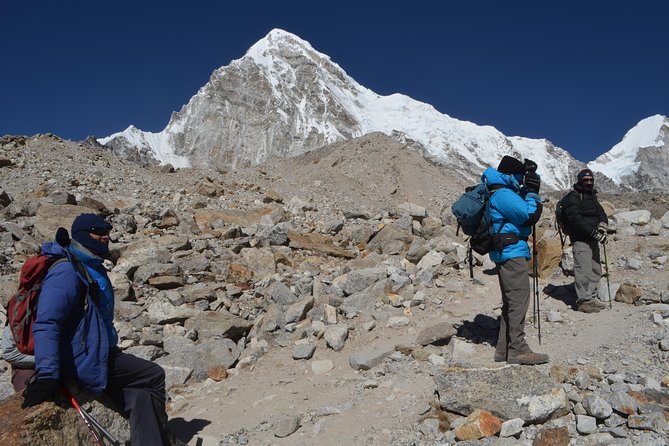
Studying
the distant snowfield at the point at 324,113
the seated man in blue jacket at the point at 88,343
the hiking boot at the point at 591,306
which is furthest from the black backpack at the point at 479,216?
the distant snowfield at the point at 324,113

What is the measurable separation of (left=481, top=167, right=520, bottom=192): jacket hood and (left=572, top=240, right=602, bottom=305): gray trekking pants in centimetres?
251

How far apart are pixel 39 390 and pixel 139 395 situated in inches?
32.6

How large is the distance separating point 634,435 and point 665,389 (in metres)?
0.87

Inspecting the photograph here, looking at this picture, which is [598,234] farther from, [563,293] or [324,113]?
[324,113]

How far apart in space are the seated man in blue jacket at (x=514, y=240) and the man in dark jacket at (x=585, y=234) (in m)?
2.13

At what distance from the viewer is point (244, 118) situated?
489 ft

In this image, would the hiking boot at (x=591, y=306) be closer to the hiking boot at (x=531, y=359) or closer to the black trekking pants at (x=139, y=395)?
the hiking boot at (x=531, y=359)

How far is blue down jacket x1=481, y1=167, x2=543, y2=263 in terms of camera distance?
5.00 meters

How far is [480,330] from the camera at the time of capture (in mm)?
6453

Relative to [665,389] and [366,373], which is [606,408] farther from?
[366,373]

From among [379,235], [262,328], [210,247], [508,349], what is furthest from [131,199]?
[508,349]

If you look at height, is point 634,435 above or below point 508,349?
below

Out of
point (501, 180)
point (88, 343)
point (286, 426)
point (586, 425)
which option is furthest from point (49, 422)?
point (501, 180)

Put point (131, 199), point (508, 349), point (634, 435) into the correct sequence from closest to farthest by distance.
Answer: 1. point (634, 435)
2. point (508, 349)
3. point (131, 199)
